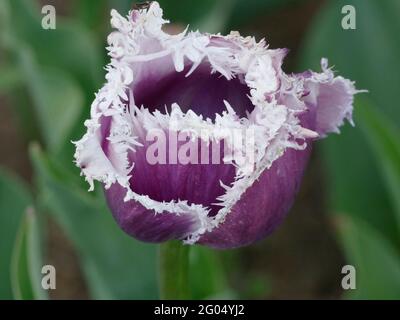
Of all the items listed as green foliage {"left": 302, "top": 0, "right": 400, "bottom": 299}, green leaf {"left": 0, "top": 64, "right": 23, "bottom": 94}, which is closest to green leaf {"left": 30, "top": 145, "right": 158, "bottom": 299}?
green foliage {"left": 302, "top": 0, "right": 400, "bottom": 299}

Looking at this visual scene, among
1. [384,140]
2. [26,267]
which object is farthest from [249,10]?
[26,267]

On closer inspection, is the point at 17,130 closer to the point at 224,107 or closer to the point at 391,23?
the point at 391,23

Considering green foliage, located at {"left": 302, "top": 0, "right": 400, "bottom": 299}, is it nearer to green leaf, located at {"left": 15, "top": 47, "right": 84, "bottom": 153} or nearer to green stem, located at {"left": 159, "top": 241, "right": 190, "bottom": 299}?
green leaf, located at {"left": 15, "top": 47, "right": 84, "bottom": 153}

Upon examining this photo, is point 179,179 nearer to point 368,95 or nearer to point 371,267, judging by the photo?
point 371,267

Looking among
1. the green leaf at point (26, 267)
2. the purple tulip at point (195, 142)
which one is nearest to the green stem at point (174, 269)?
the purple tulip at point (195, 142)

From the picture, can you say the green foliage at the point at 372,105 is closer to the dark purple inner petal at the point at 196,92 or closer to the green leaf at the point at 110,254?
the green leaf at the point at 110,254
